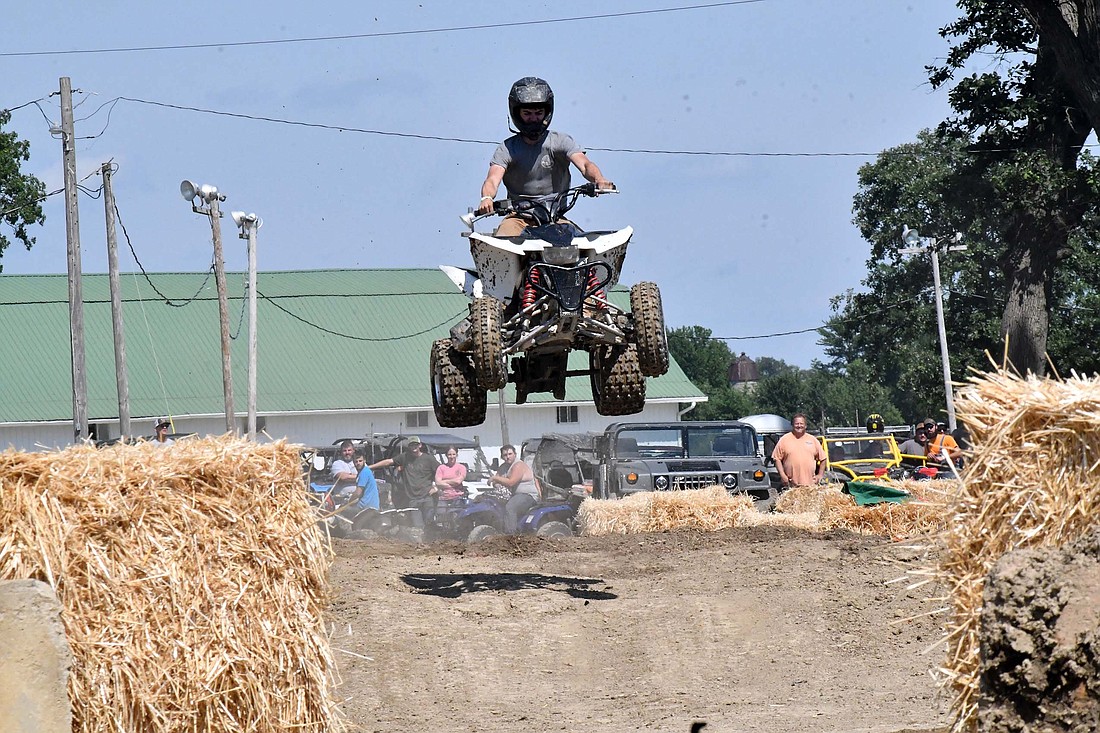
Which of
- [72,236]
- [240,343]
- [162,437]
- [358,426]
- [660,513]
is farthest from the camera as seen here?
[358,426]

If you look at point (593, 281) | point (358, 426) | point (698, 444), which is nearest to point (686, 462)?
point (698, 444)

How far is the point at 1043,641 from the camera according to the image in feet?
15.3

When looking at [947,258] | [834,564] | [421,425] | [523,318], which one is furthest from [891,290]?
[523,318]

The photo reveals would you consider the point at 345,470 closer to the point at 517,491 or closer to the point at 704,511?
the point at 517,491

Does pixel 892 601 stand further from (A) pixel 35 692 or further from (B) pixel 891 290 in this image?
(B) pixel 891 290

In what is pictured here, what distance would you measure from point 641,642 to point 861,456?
16.6 metres

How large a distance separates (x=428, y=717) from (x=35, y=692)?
3.70 metres

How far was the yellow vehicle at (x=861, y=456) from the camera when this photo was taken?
21797mm

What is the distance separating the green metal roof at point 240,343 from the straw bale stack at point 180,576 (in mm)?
30560

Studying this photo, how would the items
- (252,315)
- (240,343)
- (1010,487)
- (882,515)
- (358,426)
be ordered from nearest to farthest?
(1010,487)
(882,515)
(252,315)
(240,343)
(358,426)

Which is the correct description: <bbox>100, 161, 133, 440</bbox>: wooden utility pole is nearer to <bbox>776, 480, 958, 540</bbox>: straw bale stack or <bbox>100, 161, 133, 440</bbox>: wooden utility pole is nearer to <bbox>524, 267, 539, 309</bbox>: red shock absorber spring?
<bbox>776, 480, 958, 540</bbox>: straw bale stack

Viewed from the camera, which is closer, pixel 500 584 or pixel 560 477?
pixel 500 584

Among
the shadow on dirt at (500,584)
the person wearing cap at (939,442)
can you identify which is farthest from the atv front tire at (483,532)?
the person wearing cap at (939,442)

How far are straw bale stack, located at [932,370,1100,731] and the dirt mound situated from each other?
0.49 m
